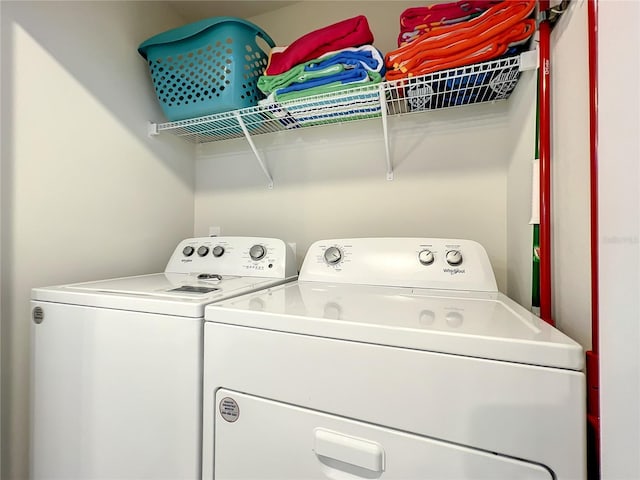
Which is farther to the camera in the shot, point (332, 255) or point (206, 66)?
point (206, 66)

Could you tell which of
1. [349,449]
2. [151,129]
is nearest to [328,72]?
[151,129]

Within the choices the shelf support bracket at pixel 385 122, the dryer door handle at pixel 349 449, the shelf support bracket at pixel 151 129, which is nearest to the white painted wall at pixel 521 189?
the shelf support bracket at pixel 385 122

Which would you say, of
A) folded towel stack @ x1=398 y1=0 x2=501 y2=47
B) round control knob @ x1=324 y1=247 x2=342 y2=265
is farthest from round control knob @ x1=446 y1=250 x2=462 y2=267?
folded towel stack @ x1=398 y1=0 x2=501 y2=47

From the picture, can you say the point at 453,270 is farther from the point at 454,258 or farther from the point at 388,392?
the point at 388,392

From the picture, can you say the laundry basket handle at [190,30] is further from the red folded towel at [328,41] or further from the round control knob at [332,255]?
the round control knob at [332,255]

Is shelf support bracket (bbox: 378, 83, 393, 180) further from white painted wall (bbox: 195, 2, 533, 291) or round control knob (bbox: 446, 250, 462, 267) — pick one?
round control knob (bbox: 446, 250, 462, 267)

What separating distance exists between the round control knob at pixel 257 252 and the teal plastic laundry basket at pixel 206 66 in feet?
1.96

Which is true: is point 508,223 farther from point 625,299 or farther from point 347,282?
point 625,299

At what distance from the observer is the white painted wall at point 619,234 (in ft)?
1.38

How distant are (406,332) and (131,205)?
135 centimetres

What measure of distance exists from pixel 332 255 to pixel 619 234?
2.79ft

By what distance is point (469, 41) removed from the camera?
99 centimetres

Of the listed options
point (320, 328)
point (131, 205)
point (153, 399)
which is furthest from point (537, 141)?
point (131, 205)

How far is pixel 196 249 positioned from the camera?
4.79 ft
